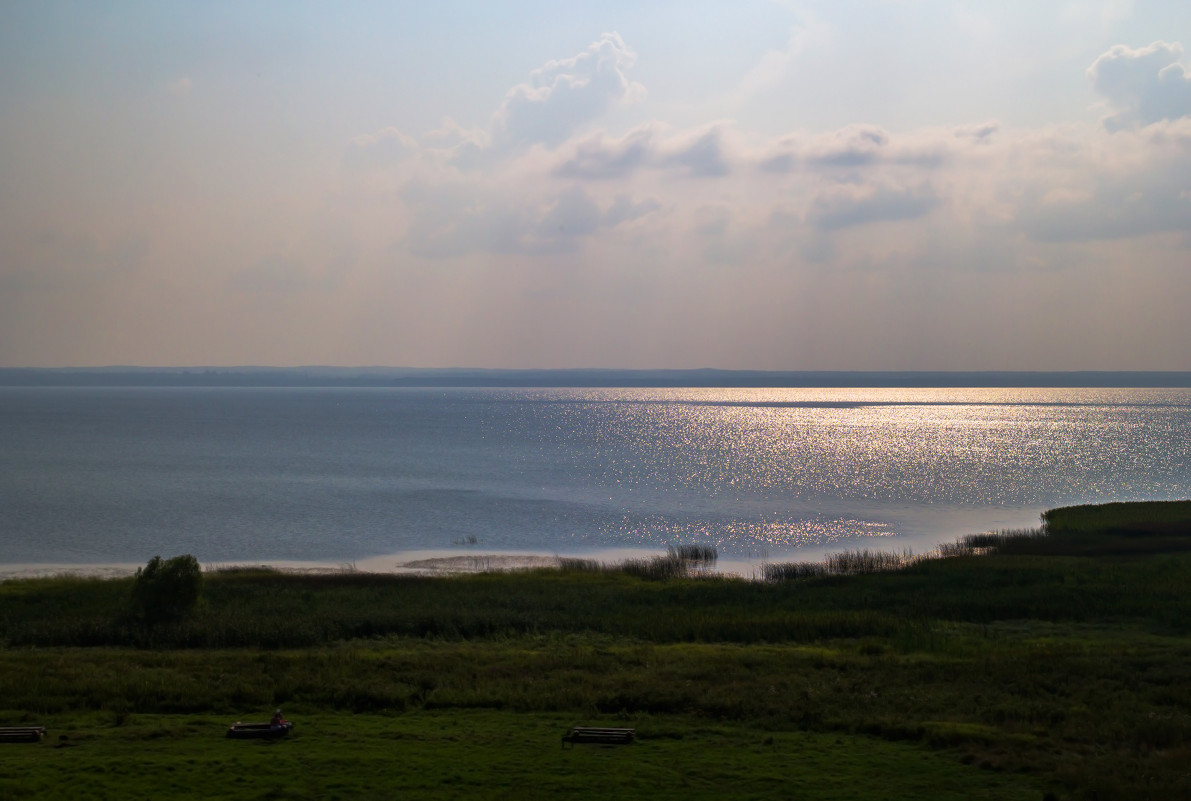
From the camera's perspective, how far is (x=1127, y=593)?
38.6 m

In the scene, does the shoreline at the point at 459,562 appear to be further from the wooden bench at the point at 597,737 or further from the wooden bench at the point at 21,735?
the wooden bench at the point at 597,737

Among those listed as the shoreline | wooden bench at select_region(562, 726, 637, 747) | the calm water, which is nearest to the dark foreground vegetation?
wooden bench at select_region(562, 726, 637, 747)


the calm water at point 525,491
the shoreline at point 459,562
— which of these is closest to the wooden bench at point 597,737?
the shoreline at point 459,562

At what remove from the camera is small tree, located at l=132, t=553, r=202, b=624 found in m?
34.2

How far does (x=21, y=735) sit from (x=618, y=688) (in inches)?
521

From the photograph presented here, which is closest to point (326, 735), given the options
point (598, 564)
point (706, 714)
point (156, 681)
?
point (156, 681)

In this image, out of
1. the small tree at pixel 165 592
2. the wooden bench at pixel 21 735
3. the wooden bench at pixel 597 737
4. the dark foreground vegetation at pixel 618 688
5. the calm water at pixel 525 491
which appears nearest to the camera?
the dark foreground vegetation at pixel 618 688

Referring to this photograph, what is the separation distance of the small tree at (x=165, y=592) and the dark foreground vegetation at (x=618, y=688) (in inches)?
4.0

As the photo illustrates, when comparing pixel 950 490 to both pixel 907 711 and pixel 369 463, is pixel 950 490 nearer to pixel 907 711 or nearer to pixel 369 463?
pixel 369 463

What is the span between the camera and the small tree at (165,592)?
112ft

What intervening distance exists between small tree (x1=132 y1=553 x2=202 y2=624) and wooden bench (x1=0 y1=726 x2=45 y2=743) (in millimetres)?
15265

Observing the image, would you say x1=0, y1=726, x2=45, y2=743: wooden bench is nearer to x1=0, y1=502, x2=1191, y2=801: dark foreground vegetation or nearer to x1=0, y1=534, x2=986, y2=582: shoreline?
x1=0, y1=502, x2=1191, y2=801: dark foreground vegetation

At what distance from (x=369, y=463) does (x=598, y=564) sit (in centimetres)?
7287

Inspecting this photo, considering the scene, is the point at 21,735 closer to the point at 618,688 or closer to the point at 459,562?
the point at 618,688
